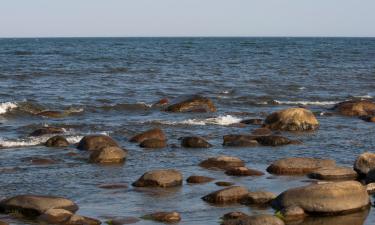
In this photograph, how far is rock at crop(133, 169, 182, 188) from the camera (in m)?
15.6

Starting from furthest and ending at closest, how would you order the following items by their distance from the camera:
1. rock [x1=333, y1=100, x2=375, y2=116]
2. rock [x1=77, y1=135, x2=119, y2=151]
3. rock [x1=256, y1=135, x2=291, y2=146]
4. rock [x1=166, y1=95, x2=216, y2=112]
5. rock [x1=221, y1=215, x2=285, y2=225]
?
rock [x1=166, y1=95, x2=216, y2=112], rock [x1=333, y1=100, x2=375, y2=116], rock [x1=256, y1=135, x2=291, y2=146], rock [x1=77, y1=135, x2=119, y2=151], rock [x1=221, y1=215, x2=285, y2=225]

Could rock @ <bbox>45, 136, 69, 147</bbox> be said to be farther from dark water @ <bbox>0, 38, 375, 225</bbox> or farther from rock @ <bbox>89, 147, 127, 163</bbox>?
rock @ <bbox>89, 147, 127, 163</bbox>

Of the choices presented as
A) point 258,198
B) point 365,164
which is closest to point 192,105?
point 365,164

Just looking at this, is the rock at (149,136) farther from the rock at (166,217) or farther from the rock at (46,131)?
the rock at (166,217)

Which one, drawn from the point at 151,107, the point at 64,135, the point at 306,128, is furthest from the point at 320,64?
the point at 64,135

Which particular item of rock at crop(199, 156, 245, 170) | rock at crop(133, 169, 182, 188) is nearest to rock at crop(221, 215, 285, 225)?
rock at crop(133, 169, 182, 188)

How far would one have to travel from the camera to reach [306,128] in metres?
24.9

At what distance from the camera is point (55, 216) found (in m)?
12.7

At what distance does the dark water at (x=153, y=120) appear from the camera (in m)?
15.2

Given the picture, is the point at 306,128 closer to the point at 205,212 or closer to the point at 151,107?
the point at 151,107

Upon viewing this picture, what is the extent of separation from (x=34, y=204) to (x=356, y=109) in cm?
1874

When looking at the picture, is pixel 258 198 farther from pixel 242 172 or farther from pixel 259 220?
pixel 242 172

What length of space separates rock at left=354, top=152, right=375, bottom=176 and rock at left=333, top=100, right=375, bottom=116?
12594mm

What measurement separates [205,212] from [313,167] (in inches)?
182
